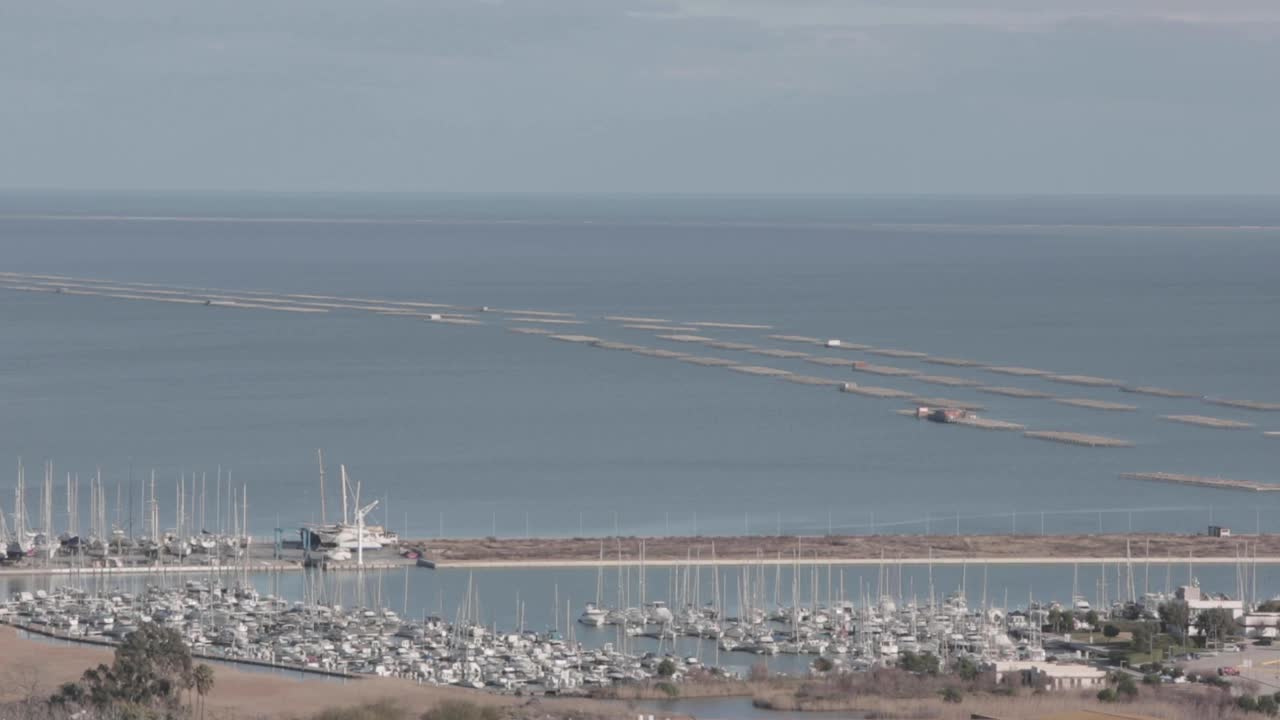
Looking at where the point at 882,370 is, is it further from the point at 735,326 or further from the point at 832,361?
the point at 735,326

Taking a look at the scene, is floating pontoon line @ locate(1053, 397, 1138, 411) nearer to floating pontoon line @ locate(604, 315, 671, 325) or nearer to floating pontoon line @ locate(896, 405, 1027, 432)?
floating pontoon line @ locate(896, 405, 1027, 432)

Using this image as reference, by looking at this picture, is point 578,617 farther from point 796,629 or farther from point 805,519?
point 805,519

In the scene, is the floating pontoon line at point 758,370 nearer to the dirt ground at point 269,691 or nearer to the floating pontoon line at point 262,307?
the floating pontoon line at point 262,307

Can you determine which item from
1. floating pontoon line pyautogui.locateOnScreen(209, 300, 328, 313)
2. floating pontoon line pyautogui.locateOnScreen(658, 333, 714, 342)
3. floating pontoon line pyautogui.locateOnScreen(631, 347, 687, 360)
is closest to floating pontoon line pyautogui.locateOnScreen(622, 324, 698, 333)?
floating pontoon line pyautogui.locateOnScreen(658, 333, 714, 342)

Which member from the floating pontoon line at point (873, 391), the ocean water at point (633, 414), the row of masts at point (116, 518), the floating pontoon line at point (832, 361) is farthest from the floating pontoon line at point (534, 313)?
the row of masts at point (116, 518)

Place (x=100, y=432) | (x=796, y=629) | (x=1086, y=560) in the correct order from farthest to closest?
(x=100, y=432), (x=1086, y=560), (x=796, y=629)

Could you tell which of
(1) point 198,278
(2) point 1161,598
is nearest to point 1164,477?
(2) point 1161,598
